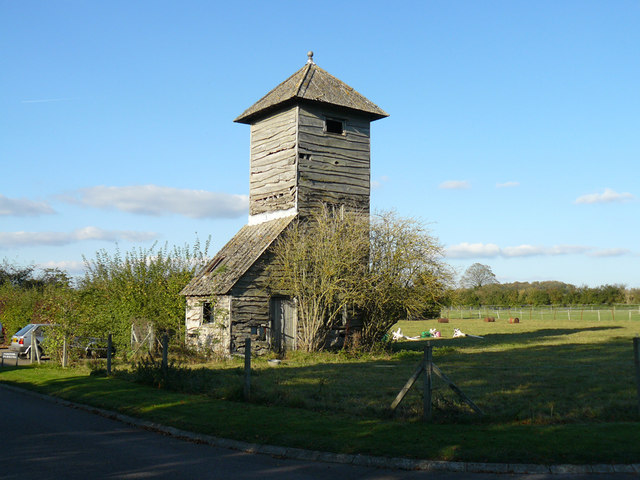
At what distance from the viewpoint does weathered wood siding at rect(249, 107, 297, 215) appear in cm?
2588

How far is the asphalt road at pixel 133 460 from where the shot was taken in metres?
7.65

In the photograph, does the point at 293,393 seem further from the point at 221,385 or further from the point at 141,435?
the point at 141,435

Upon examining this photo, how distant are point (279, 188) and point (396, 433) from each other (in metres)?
17.9

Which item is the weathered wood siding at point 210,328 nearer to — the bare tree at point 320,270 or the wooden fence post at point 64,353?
the bare tree at point 320,270

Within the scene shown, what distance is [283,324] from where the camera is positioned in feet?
79.8

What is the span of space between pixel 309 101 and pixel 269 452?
19.3 m

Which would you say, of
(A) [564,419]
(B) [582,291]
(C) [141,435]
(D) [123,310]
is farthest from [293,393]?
(B) [582,291]

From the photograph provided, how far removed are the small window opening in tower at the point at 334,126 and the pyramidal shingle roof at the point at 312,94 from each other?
2.81 ft

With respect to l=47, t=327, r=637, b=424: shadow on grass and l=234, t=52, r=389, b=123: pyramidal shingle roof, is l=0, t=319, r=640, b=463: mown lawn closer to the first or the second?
l=47, t=327, r=637, b=424: shadow on grass

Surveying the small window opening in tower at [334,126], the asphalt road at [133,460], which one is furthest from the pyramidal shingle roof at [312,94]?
the asphalt road at [133,460]

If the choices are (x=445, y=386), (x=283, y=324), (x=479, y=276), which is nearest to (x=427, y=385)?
(x=445, y=386)

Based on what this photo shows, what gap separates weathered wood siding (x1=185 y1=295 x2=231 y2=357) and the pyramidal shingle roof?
8814 millimetres

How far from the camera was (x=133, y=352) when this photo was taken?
2227cm

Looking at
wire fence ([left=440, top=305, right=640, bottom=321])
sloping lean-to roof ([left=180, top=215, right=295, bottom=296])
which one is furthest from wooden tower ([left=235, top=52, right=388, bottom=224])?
wire fence ([left=440, top=305, right=640, bottom=321])
